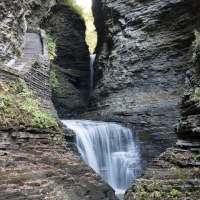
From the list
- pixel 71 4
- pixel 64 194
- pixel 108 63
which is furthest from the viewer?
pixel 71 4

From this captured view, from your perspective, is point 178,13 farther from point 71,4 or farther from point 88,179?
point 88,179

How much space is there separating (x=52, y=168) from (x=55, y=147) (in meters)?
1.27

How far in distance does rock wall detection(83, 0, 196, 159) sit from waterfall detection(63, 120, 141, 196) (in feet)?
3.88

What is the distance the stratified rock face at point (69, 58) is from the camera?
29594mm

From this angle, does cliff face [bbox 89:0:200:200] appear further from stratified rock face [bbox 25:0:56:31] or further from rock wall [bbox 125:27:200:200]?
rock wall [bbox 125:27:200:200]

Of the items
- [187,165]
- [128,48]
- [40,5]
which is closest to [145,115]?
[128,48]

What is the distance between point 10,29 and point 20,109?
7515mm

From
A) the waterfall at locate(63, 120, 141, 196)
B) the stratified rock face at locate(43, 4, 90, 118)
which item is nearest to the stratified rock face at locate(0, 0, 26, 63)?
the waterfall at locate(63, 120, 141, 196)

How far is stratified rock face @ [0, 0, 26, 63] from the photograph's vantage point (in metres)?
17.6

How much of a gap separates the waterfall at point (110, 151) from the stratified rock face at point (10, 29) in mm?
4705

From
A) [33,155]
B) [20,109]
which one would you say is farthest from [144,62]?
[33,155]

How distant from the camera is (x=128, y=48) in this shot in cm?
2767

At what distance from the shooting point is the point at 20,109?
479 inches

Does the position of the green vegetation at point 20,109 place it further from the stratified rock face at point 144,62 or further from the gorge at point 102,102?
the stratified rock face at point 144,62
